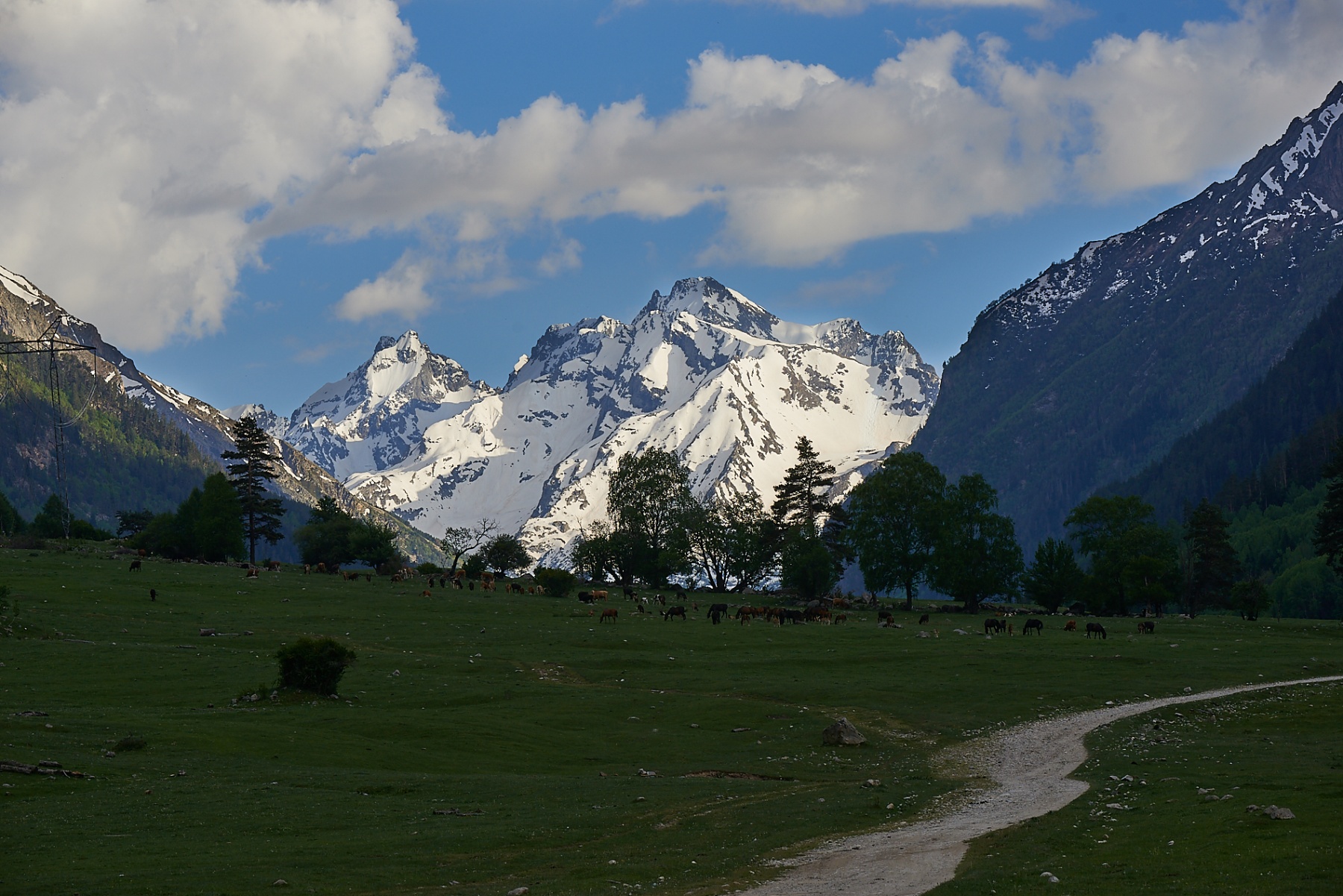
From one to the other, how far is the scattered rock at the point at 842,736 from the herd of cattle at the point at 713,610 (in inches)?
1614

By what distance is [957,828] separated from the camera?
2880 centimetres

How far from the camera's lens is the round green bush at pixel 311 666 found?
165 ft

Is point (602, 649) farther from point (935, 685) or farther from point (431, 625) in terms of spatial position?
point (935, 685)

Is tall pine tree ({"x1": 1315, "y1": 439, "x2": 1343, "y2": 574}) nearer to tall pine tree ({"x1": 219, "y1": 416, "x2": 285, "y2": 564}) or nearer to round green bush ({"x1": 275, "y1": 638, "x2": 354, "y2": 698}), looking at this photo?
round green bush ({"x1": 275, "y1": 638, "x2": 354, "y2": 698})

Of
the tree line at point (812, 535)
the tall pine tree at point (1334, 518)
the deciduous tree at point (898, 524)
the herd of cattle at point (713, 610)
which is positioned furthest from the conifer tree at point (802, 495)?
the tall pine tree at point (1334, 518)

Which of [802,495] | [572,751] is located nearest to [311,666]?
[572,751]

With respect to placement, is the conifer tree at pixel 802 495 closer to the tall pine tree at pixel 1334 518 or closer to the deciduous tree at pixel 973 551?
the deciduous tree at pixel 973 551

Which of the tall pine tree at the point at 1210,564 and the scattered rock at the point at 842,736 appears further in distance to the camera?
the tall pine tree at the point at 1210,564

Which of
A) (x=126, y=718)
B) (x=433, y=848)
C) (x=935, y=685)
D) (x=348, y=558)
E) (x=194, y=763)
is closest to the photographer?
(x=433, y=848)

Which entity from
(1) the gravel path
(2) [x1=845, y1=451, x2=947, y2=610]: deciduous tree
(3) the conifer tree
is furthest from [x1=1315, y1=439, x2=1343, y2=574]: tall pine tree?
(1) the gravel path

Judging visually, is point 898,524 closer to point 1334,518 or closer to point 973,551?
point 973,551

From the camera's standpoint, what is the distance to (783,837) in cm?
2808

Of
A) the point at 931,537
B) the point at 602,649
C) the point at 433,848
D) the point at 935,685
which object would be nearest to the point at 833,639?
the point at 602,649

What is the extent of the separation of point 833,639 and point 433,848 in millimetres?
53572
